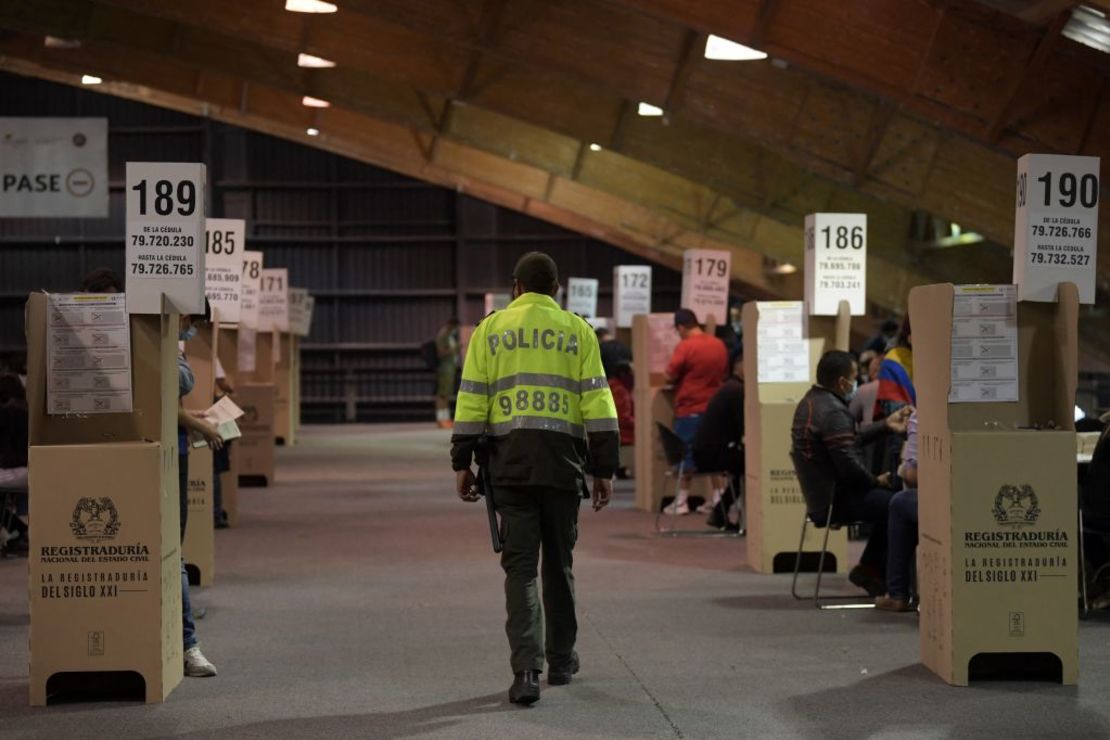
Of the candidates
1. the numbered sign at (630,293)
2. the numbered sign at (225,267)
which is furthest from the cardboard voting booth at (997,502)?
the numbered sign at (630,293)

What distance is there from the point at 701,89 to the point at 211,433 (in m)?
8.00

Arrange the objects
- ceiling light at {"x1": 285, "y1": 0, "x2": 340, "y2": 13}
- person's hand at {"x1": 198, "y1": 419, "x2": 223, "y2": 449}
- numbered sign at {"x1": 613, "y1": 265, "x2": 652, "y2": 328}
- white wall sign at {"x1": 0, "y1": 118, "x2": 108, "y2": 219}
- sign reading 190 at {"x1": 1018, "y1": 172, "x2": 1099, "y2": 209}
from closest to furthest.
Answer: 1. sign reading 190 at {"x1": 1018, "y1": 172, "x2": 1099, "y2": 209}
2. person's hand at {"x1": 198, "y1": 419, "x2": 223, "y2": 449}
3. white wall sign at {"x1": 0, "y1": 118, "x2": 108, "y2": 219}
4. ceiling light at {"x1": 285, "y1": 0, "x2": 340, "y2": 13}
5. numbered sign at {"x1": 613, "y1": 265, "x2": 652, "y2": 328}

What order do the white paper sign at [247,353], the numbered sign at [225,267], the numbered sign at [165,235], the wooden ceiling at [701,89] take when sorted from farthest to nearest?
the white paper sign at [247,353] → the wooden ceiling at [701,89] → the numbered sign at [225,267] → the numbered sign at [165,235]

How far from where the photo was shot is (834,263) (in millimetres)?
10234

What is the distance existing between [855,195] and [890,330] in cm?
696

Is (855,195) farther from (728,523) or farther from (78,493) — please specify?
(78,493)

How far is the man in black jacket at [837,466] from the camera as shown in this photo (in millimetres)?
8391

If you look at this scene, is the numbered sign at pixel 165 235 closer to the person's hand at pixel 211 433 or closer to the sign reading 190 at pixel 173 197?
the sign reading 190 at pixel 173 197

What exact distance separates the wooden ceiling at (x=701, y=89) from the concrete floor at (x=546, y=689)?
159 inches

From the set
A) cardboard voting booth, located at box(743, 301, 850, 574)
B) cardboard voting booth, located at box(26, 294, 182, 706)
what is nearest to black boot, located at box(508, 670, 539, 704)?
cardboard voting booth, located at box(26, 294, 182, 706)

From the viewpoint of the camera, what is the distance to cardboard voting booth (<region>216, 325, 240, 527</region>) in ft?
42.8

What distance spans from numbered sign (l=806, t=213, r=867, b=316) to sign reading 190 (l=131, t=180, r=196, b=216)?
4.67 m

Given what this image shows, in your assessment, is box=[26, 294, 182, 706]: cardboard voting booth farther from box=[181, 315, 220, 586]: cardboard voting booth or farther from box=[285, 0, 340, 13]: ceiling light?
box=[285, 0, 340, 13]: ceiling light

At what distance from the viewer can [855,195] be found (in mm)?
20891
